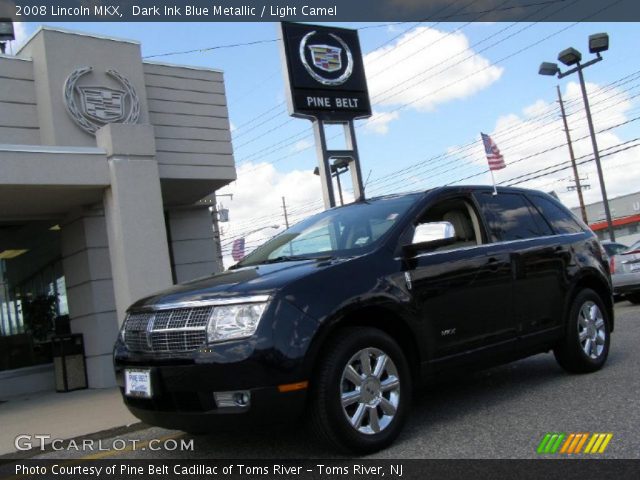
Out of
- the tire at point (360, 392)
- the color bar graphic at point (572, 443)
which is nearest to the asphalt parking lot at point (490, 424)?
the color bar graphic at point (572, 443)

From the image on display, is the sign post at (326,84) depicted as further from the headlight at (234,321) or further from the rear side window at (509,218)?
the headlight at (234,321)

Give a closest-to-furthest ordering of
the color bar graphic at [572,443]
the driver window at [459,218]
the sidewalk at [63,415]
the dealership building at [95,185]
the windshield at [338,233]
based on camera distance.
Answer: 1. the color bar graphic at [572,443]
2. the windshield at [338,233]
3. the driver window at [459,218]
4. the sidewalk at [63,415]
5. the dealership building at [95,185]

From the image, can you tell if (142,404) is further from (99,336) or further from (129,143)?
(99,336)

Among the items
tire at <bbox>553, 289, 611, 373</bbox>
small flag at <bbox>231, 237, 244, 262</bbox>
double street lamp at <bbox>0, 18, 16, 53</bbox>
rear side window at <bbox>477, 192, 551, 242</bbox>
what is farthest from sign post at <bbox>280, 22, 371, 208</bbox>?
small flag at <bbox>231, 237, 244, 262</bbox>

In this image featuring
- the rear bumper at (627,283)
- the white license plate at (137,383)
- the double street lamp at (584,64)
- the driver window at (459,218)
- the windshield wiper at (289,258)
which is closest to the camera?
the white license plate at (137,383)

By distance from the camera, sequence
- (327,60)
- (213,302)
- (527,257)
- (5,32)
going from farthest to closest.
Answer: (327,60) → (5,32) → (527,257) → (213,302)

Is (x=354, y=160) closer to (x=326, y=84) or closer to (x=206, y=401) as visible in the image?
(x=326, y=84)

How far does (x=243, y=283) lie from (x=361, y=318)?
0.83 metres

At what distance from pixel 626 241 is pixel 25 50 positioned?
42551 millimetres

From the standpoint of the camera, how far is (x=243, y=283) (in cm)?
402

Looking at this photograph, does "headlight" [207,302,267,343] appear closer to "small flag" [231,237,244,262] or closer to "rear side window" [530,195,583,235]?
"rear side window" [530,195,583,235]

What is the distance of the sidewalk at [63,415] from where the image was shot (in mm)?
6008

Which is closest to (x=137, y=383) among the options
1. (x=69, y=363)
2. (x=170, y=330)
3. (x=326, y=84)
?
(x=170, y=330)

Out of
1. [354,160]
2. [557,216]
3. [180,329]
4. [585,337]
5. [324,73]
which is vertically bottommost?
[585,337]
